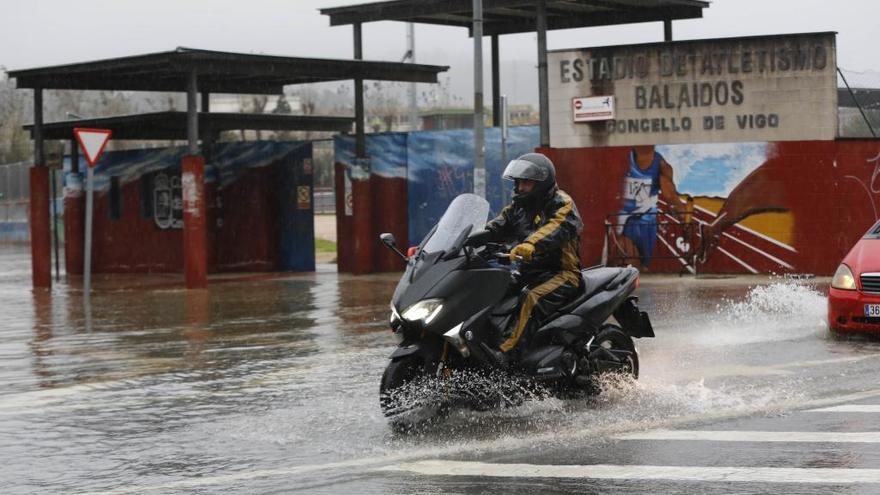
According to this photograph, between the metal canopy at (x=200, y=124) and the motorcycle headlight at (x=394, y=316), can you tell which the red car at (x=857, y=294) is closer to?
the motorcycle headlight at (x=394, y=316)

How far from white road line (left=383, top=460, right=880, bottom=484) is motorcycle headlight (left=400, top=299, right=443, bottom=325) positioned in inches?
39.4

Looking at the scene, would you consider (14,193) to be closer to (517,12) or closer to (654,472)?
(517,12)

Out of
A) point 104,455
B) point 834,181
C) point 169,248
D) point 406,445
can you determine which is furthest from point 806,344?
point 169,248

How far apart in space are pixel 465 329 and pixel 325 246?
3779cm

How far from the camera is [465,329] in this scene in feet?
28.7

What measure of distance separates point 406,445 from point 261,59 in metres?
16.4

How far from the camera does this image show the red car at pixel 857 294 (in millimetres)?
13344

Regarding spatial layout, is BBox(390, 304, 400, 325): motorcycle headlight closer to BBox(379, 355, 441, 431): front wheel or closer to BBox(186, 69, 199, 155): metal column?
BBox(379, 355, 441, 431): front wheel

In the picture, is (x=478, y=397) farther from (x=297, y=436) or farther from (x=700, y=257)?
(x=700, y=257)

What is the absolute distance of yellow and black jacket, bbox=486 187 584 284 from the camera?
31.4 ft

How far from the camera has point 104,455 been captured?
868cm

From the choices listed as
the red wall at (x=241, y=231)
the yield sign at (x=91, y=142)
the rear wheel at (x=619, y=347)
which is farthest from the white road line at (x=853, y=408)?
the red wall at (x=241, y=231)

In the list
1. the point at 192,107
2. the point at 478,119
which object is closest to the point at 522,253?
the point at 478,119

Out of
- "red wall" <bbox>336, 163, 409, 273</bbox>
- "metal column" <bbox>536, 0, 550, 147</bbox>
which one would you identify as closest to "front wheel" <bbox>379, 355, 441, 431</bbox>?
"metal column" <bbox>536, 0, 550, 147</bbox>
